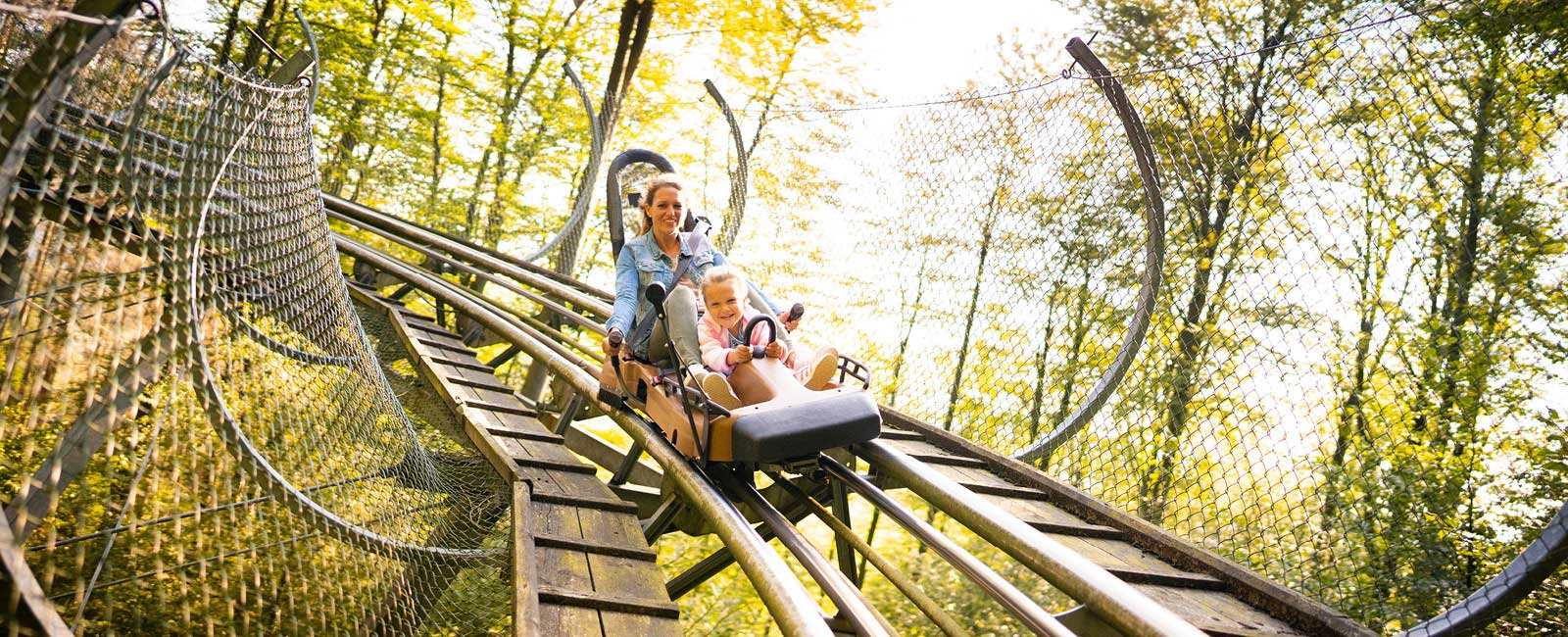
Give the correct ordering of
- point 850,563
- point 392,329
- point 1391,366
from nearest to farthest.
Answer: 1. point 850,563
2. point 1391,366
3. point 392,329

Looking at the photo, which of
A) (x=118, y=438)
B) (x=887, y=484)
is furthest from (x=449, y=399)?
(x=887, y=484)

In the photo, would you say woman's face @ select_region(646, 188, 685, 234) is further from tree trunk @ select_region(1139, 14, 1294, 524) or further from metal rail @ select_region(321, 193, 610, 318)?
tree trunk @ select_region(1139, 14, 1294, 524)

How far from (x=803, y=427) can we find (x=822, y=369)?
0.40m

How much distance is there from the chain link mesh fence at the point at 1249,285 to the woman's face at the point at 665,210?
1.58 m

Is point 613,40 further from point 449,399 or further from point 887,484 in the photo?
point 887,484

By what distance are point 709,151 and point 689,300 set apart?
21.6ft

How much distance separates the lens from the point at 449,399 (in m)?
4.62

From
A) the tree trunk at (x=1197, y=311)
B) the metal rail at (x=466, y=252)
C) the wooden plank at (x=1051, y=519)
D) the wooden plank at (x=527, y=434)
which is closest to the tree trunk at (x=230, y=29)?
the metal rail at (x=466, y=252)

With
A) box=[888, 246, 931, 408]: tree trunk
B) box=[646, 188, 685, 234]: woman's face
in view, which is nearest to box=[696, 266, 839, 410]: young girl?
box=[646, 188, 685, 234]: woman's face

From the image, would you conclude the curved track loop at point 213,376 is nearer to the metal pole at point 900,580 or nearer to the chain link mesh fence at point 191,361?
the chain link mesh fence at point 191,361

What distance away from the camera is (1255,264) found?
5512 millimetres

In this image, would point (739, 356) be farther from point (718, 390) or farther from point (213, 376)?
point (213, 376)

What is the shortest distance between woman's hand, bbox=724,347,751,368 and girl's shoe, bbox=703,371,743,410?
14 centimetres

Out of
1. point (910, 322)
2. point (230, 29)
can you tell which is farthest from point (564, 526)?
point (230, 29)
